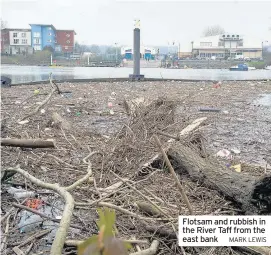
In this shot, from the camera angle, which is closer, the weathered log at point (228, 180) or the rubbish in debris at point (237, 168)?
the weathered log at point (228, 180)

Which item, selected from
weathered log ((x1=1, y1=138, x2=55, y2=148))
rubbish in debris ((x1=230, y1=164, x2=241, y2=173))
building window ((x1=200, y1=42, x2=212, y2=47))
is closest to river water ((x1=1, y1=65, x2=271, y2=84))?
weathered log ((x1=1, y1=138, x2=55, y2=148))

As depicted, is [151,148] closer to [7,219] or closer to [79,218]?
[79,218]

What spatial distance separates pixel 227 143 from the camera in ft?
14.9

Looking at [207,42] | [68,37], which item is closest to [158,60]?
[207,42]

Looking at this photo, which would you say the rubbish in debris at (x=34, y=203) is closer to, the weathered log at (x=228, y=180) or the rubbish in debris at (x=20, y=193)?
the rubbish in debris at (x=20, y=193)

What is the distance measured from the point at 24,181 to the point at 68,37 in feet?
74.5

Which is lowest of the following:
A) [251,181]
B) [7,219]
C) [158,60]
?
[7,219]

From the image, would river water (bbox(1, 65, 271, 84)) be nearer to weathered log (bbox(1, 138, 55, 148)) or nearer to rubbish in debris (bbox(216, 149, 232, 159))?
rubbish in debris (bbox(216, 149, 232, 159))

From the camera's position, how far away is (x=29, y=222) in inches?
82.0

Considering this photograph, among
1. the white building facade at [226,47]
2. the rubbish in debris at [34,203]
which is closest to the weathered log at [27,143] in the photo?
the rubbish in debris at [34,203]

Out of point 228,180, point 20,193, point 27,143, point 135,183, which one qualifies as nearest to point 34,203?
point 20,193

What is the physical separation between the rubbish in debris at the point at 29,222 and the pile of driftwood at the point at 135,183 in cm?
5

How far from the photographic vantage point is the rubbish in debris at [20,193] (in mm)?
2438

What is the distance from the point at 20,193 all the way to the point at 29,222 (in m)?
0.42
